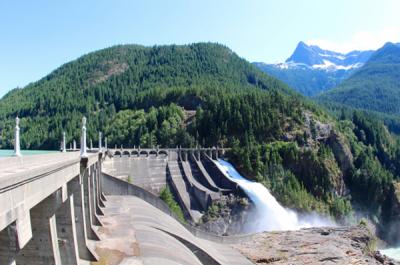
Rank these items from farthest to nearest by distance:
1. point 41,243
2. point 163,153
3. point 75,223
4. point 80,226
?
point 163,153 < point 80,226 < point 75,223 < point 41,243

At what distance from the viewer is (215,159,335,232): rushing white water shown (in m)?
67.0

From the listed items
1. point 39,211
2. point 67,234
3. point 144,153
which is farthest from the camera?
point 144,153

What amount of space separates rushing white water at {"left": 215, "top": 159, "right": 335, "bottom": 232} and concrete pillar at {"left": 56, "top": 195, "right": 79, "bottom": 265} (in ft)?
163

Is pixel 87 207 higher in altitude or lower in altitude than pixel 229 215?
higher

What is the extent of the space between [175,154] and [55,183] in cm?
6221

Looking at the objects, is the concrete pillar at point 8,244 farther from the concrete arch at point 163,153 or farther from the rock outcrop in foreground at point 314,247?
the concrete arch at point 163,153

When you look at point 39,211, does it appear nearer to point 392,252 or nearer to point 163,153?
point 163,153

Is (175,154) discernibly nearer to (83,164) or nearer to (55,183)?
(83,164)

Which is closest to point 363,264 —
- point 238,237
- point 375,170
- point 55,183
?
point 238,237

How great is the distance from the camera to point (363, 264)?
3959 cm

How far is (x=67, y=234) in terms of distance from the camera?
19.1 meters

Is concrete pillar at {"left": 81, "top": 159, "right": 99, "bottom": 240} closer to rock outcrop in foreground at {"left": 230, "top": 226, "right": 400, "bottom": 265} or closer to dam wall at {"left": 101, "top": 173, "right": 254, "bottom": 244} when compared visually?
rock outcrop in foreground at {"left": 230, "top": 226, "right": 400, "bottom": 265}

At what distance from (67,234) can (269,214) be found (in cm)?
5266

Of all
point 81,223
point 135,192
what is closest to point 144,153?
point 135,192
